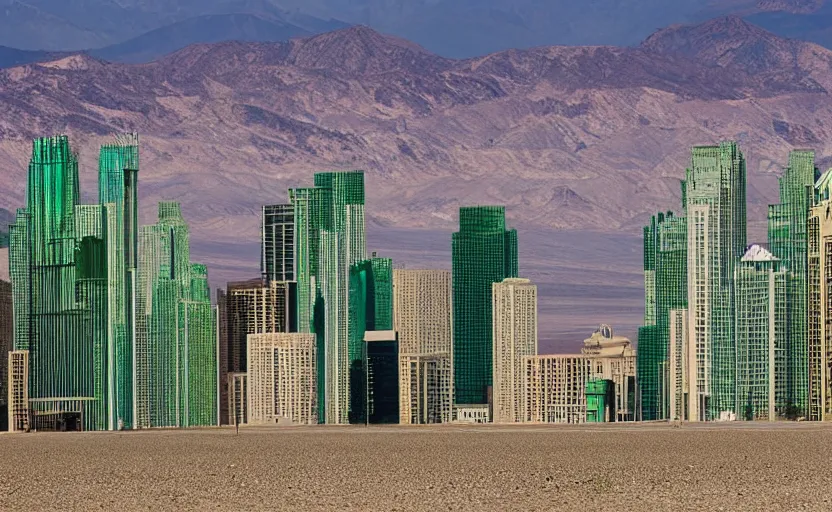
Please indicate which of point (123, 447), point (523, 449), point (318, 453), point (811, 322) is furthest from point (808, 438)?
point (811, 322)

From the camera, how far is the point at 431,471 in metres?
77.2

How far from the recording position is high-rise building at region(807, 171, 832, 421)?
181125 millimetres

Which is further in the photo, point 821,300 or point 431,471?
point 821,300

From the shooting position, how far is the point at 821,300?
191625mm

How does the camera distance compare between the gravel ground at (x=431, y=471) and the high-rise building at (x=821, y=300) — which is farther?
the high-rise building at (x=821, y=300)

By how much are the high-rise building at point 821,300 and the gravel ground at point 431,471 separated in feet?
237

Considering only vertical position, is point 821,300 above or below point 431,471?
above

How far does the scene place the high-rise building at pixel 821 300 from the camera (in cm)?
18112

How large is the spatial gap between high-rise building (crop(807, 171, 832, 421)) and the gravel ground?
2843 inches

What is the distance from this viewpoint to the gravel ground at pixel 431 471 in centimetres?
6438

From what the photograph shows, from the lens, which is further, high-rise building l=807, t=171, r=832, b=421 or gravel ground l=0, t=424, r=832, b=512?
high-rise building l=807, t=171, r=832, b=421

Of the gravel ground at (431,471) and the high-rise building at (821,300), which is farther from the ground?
the high-rise building at (821,300)

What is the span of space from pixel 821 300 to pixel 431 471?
120659 mm

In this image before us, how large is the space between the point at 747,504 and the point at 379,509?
37.4ft
